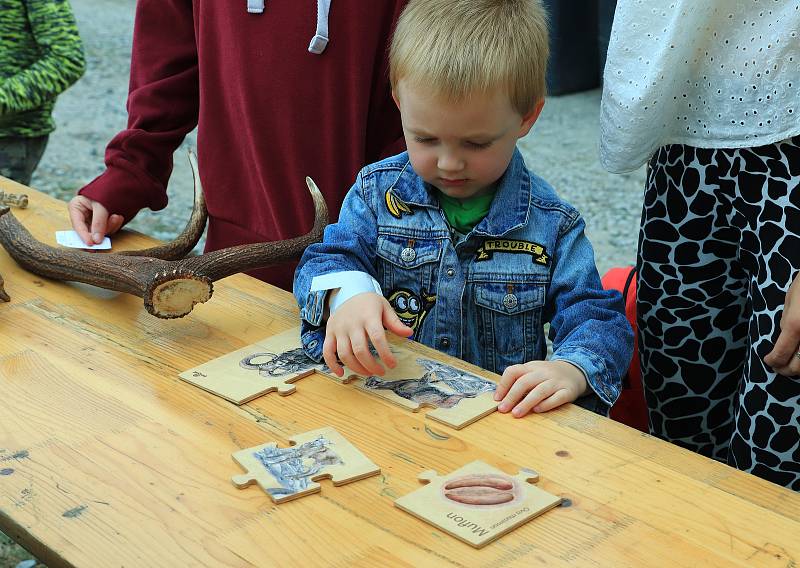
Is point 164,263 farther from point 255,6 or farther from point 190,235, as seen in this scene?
point 255,6

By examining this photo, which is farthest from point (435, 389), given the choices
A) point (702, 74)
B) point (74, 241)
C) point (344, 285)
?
point (74, 241)

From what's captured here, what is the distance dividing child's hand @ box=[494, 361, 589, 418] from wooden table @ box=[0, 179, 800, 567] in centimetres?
3

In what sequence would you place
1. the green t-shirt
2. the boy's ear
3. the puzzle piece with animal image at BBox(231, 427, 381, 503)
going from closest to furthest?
1. the puzzle piece with animal image at BBox(231, 427, 381, 503)
2. the boy's ear
3. the green t-shirt

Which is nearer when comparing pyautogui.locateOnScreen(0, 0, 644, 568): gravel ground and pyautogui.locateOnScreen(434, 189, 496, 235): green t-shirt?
pyautogui.locateOnScreen(434, 189, 496, 235): green t-shirt

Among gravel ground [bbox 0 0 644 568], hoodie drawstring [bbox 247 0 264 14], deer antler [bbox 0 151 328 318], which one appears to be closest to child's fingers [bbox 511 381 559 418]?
deer antler [bbox 0 151 328 318]

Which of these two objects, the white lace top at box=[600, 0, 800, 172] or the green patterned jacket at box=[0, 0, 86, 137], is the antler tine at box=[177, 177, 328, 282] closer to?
the white lace top at box=[600, 0, 800, 172]

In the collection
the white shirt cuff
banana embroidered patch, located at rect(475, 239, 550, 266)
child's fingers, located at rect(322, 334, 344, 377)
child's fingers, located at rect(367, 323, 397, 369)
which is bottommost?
child's fingers, located at rect(322, 334, 344, 377)

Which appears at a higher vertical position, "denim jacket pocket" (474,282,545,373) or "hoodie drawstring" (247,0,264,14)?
"hoodie drawstring" (247,0,264,14)

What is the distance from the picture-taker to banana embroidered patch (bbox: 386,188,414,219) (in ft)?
7.26

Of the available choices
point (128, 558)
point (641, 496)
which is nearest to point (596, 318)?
point (641, 496)

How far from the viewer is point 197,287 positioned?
225 centimetres

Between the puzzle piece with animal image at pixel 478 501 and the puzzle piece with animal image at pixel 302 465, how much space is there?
0.12 metres

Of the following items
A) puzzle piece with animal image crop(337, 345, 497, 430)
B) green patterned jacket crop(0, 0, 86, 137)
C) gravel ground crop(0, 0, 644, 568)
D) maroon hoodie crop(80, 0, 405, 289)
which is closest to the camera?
puzzle piece with animal image crop(337, 345, 497, 430)

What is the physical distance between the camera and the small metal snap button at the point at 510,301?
2.16m
